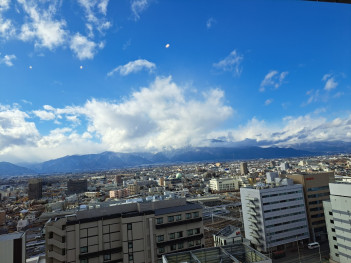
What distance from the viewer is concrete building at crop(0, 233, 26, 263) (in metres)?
16.6

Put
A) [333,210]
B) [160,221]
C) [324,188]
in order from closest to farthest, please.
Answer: [160,221] < [333,210] < [324,188]

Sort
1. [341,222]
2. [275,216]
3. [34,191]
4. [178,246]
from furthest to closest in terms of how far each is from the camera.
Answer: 1. [34,191]
2. [275,216]
3. [341,222]
4. [178,246]

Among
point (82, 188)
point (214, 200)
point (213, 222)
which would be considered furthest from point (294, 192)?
point (82, 188)

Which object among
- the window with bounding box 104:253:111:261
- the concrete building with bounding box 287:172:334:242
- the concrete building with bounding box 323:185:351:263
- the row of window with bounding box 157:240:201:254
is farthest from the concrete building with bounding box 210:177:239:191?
the window with bounding box 104:253:111:261

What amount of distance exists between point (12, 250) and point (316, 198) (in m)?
45.8

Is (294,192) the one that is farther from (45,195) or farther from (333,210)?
(45,195)

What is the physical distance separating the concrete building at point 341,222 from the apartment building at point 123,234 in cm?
2104

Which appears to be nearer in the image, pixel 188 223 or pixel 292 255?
pixel 188 223

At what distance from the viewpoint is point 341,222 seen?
28547 mm

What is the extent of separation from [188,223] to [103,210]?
8039mm

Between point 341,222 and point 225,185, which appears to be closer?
point 341,222

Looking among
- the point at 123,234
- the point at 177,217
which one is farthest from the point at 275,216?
the point at 123,234

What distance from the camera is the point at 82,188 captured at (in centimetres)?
12900

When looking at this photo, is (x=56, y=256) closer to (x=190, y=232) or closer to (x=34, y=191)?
(x=190, y=232)
